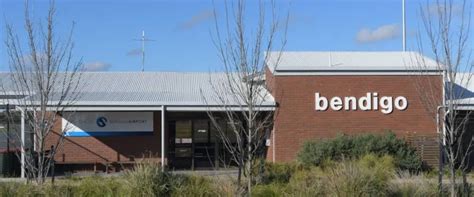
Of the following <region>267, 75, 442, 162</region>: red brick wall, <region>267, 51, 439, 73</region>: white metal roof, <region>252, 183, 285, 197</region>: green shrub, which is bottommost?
<region>252, 183, 285, 197</region>: green shrub

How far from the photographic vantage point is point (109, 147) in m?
28.1

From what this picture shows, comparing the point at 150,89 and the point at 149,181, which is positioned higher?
the point at 150,89

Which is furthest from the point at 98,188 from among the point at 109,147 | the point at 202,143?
the point at 202,143

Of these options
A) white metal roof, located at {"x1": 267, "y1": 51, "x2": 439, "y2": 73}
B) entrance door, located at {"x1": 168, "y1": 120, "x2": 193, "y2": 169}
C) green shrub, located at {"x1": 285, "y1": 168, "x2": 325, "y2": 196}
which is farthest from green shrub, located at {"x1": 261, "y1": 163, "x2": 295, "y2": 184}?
entrance door, located at {"x1": 168, "y1": 120, "x2": 193, "y2": 169}

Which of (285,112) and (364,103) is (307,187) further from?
(364,103)

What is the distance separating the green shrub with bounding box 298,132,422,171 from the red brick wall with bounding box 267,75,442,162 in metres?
1.76

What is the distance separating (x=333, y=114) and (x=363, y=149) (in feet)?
9.79

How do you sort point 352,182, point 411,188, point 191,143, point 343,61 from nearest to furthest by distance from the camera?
point 352,182
point 411,188
point 343,61
point 191,143

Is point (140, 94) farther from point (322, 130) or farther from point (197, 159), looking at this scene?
point (322, 130)

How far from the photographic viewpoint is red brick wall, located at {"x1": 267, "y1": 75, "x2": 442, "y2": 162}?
25906mm

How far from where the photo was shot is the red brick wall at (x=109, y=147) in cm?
2792

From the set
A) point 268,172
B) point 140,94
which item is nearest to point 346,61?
point 140,94

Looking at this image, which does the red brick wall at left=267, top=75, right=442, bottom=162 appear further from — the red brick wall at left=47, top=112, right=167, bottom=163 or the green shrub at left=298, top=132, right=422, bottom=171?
the red brick wall at left=47, top=112, right=167, bottom=163

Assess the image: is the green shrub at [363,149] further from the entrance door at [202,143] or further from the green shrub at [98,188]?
the green shrub at [98,188]
